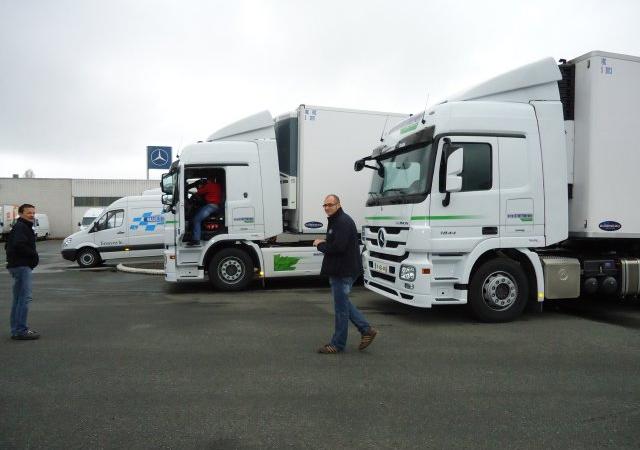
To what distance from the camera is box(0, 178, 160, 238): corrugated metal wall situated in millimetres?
40844

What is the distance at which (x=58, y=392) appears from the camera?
4410 millimetres

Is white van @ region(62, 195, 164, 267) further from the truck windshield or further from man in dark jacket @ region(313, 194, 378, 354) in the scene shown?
man in dark jacket @ region(313, 194, 378, 354)

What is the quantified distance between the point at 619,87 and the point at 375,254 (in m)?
4.37

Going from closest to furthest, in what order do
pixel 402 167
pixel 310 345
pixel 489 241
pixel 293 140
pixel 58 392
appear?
pixel 58 392
pixel 310 345
pixel 489 241
pixel 402 167
pixel 293 140

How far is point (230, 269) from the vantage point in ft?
34.0

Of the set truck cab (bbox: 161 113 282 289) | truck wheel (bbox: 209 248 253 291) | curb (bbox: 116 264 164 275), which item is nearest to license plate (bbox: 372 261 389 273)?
truck cab (bbox: 161 113 282 289)

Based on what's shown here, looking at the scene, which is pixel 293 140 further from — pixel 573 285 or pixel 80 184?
pixel 80 184

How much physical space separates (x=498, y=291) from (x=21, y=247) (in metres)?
6.53

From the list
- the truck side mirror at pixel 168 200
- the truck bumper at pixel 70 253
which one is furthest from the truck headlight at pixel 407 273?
the truck bumper at pixel 70 253

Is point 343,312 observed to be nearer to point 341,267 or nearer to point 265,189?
point 341,267

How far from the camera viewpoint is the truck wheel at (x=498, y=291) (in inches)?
277

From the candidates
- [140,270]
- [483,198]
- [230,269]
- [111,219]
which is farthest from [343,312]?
[111,219]

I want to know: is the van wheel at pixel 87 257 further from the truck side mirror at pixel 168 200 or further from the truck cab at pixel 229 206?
the truck cab at pixel 229 206

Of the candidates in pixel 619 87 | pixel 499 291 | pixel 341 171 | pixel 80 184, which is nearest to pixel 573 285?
pixel 499 291
